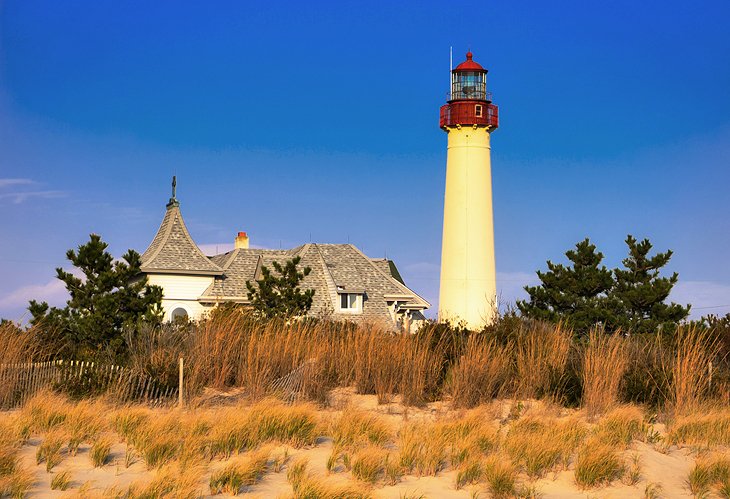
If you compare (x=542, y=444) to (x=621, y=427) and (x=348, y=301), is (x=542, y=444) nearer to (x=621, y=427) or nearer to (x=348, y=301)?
(x=621, y=427)

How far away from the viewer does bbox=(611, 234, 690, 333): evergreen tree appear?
35.1m

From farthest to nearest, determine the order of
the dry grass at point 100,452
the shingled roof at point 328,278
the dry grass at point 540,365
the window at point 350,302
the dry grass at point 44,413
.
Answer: the window at point 350,302, the shingled roof at point 328,278, the dry grass at point 540,365, the dry grass at point 44,413, the dry grass at point 100,452

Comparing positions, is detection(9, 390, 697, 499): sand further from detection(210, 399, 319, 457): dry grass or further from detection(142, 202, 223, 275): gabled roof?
detection(142, 202, 223, 275): gabled roof

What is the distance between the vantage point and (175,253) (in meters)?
43.7

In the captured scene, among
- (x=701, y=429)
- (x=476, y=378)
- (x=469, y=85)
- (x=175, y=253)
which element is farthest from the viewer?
(x=175, y=253)

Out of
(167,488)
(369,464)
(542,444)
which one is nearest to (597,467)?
(542,444)

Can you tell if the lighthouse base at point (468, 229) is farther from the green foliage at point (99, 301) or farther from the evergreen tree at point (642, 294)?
the green foliage at point (99, 301)

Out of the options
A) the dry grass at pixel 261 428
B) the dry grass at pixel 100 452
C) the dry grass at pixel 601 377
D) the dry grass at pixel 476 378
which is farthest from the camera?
the dry grass at pixel 476 378

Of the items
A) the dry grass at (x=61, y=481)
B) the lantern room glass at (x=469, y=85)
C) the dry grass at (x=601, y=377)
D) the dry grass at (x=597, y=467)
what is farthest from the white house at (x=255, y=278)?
the dry grass at (x=61, y=481)

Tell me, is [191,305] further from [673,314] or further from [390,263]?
[673,314]

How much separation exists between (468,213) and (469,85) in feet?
18.2

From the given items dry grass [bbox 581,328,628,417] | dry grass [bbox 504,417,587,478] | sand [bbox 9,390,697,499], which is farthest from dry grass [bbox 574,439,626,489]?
dry grass [bbox 581,328,628,417]

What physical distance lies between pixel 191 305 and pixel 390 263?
14.3m

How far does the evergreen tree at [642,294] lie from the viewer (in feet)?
115
